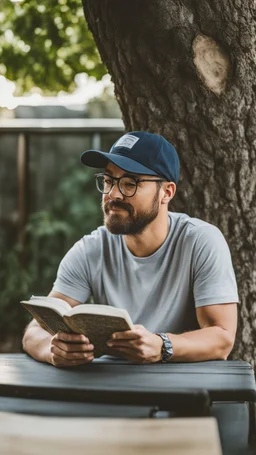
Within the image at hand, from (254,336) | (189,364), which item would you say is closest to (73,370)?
(189,364)

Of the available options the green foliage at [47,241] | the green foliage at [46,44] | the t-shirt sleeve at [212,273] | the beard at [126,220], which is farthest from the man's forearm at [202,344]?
the green foliage at [47,241]

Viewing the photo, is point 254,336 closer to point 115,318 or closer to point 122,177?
point 122,177

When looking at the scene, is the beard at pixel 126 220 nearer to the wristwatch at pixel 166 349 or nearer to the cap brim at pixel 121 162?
the cap brim at pixel 121 162

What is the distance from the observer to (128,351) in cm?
260

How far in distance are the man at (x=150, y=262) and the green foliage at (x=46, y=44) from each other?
2653 mm

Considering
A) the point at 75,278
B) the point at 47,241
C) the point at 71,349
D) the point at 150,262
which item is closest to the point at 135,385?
A: the point at 71,349

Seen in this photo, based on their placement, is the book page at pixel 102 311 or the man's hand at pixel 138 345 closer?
the book page at pixel 102 311

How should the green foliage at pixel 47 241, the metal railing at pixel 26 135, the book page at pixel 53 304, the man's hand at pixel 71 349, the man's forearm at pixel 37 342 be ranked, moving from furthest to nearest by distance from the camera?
the metal railing at pixel 26 135, the green foliage at pixel 47 241, the man's forearm at pixel 37 342, the man's hand at pixel 71 349, the book page at pixel 53 304

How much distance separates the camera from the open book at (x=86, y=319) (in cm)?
235

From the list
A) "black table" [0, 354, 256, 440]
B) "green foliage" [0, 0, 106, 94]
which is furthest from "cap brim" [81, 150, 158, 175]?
"green foliage" [0, 0, 106, 94]

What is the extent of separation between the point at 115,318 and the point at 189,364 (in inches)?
18.4

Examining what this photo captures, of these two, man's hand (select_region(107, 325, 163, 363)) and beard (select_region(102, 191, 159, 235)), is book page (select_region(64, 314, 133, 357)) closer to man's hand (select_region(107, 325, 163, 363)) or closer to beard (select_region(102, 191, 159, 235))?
man's hand (select_region(107, 325, 163, 363))

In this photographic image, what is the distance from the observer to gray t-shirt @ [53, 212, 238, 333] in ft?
9.67

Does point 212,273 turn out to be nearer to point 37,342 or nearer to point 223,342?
point 223,342
